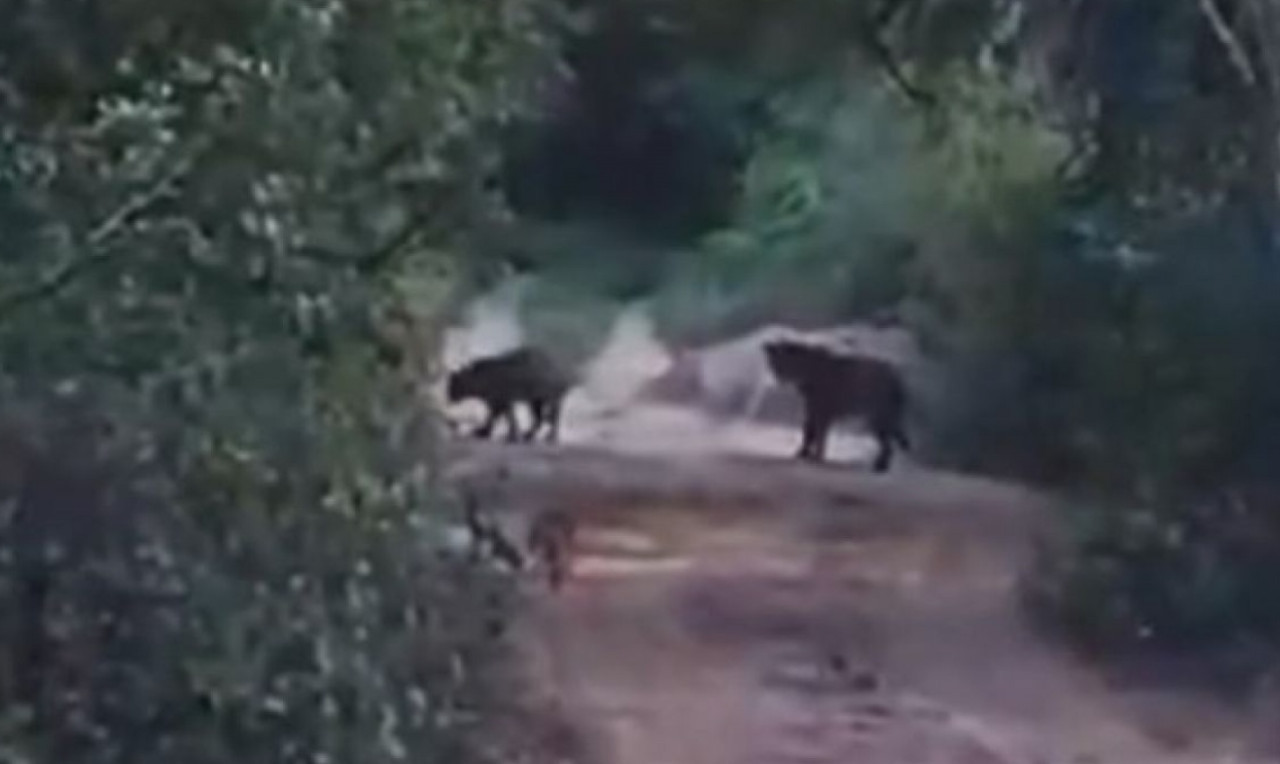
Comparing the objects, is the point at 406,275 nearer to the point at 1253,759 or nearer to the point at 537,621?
the point at 537,621

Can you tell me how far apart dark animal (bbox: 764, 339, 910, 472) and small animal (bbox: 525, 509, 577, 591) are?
10.1ft

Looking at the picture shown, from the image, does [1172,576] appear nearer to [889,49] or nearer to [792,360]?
[889,49]

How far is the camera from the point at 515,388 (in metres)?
15.5

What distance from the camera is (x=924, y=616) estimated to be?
11734mm

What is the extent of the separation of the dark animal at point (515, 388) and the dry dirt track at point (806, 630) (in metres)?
0.41

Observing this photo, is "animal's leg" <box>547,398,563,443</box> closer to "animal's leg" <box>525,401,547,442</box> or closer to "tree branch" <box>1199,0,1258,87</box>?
"animal's leg" <box>525,401,547,442</box>

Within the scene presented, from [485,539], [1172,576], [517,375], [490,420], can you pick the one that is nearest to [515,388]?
[517,375]

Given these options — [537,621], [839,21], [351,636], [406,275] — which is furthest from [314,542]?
[839,21]

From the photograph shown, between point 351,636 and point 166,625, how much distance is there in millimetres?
666

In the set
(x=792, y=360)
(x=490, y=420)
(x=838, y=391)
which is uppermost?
(x=792, y=360)

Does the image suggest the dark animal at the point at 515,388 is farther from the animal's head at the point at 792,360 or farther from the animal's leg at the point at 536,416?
the animal's head at the point at 792,360

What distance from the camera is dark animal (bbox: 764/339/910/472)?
1520 cm

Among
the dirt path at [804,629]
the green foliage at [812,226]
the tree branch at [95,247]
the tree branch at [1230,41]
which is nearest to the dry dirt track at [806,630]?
the dirt path at [804,629]

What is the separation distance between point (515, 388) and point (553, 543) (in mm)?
3986
